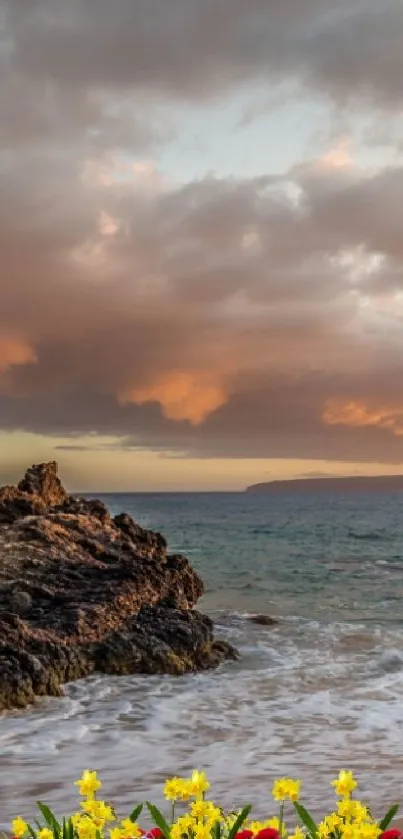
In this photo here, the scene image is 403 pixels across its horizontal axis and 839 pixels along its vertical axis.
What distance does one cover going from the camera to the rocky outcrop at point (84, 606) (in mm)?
15062

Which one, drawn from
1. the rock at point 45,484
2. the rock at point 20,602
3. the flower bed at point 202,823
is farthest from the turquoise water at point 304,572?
the flower bed at point 202,823

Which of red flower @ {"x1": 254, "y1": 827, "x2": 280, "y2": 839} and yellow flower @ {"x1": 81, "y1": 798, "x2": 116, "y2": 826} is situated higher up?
yellow flower @ {"x1": 81, "y1": 798, "x2": 116, "y2": 826}

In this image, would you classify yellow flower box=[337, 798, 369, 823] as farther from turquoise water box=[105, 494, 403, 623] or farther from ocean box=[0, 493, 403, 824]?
turquoise water box=[105, 494, 403, 623]

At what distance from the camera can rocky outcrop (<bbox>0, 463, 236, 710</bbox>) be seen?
15.1 metres

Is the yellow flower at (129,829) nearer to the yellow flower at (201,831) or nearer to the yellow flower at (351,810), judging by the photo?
the yellow flower at (201,831)

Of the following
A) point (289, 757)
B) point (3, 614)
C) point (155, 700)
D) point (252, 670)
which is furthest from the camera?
point (252, 670)

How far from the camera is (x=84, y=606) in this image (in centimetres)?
1731

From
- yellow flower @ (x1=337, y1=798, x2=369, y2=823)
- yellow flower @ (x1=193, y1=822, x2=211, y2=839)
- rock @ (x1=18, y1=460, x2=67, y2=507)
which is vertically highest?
rock @ (x1=18, y1=460, x2=67, y2=507)

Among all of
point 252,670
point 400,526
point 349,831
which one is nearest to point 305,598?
point 252,670

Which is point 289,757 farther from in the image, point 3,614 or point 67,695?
point 3,614

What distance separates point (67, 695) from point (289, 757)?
15.8 ft

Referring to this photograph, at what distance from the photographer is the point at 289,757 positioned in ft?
36.9

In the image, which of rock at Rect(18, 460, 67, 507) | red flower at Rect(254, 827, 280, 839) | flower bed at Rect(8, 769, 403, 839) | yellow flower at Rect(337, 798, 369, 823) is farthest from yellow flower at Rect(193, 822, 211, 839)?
rock at Rect(18, 460, 67, 507)

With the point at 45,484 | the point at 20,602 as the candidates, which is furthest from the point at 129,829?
the point at 45,484
